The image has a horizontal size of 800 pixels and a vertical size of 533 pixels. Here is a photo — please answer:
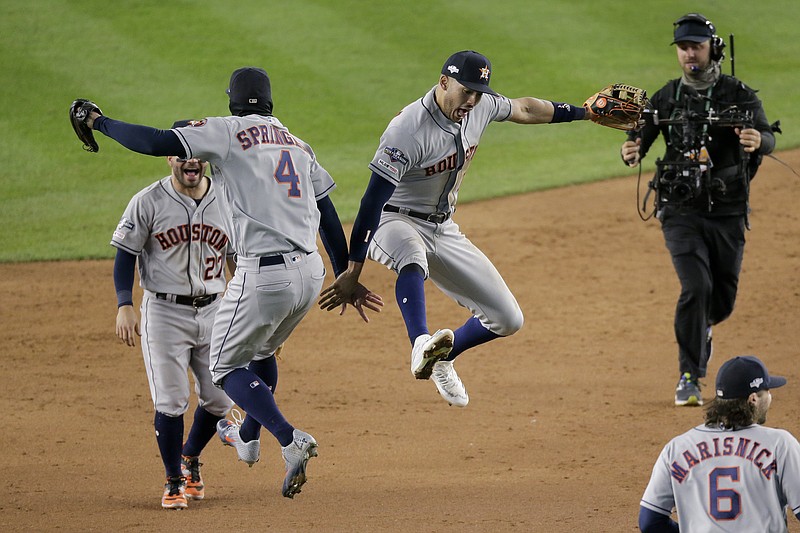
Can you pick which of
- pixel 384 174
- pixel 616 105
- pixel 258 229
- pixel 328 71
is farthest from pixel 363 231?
pixel 328 71

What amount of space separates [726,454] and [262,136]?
267 centimetres

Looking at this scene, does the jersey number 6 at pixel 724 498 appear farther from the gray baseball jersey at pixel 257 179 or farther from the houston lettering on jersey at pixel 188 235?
the houston lettering on jersey at pixel 188 235

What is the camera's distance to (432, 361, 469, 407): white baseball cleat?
6.80 metres

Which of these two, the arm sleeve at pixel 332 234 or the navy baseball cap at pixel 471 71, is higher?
the navy baseball cap at pixel 471 71

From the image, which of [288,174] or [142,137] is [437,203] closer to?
[288,174]

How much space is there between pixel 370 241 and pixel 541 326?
17.4 ft

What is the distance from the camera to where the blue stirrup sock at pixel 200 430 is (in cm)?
707

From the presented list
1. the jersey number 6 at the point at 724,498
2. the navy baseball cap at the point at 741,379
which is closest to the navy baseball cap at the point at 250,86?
the navy baseball cap at the point at 741,379

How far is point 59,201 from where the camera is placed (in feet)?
49.3

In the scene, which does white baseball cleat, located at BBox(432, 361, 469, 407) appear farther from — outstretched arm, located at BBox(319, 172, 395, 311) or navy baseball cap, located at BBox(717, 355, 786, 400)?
navy baseball cap, located at BBox(717, 355, 786, 400)

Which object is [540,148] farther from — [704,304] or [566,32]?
[704,304]

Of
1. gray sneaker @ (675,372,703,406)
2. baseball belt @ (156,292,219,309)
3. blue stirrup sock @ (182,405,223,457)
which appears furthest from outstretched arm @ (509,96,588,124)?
gray sneaker @ (675,372,703,406)

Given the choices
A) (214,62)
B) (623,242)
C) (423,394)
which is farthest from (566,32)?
(423,394)

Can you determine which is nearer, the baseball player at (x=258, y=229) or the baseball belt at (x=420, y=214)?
the baseball player at (x=258, y=229)
